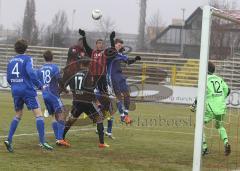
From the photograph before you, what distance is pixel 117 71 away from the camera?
46.6ft

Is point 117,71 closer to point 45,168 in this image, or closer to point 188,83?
point 45,168

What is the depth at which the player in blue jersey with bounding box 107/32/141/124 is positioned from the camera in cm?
1335

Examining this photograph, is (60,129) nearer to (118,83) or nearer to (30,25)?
(118,83)

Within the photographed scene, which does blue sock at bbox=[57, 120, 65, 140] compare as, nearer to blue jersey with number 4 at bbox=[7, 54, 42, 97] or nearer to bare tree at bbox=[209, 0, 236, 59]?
blue jersey with number 4 at bbox=[7, 54, 42, 97]

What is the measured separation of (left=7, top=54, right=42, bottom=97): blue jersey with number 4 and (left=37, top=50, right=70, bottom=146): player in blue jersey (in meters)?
1.06

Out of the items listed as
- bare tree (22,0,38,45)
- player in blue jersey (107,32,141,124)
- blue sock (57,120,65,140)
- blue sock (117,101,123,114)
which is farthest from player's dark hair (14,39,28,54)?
bare tree (22,0,38,45)

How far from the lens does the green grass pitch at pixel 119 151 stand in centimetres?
968

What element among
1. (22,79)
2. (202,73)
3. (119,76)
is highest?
(202,73)

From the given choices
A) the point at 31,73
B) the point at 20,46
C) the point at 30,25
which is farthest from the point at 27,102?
Result: the point at 30,25

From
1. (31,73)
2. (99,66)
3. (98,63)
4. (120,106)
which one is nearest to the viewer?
(31,73)

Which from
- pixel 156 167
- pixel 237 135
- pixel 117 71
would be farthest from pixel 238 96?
pixel 156 167

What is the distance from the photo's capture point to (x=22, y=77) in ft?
34.1

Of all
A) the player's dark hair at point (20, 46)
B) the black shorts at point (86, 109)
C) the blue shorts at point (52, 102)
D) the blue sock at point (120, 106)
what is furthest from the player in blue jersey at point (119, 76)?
the player's dark hair at point (20, 46)

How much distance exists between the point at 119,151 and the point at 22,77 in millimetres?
2671
